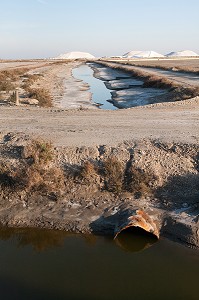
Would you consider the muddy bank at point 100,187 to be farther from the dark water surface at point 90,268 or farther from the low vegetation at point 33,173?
the dark water surface at point 90,268

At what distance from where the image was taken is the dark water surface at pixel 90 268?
918cm

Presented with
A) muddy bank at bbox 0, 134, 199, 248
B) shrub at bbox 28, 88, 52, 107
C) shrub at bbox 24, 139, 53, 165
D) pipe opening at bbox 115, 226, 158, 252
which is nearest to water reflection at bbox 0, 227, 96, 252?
muddy bank at bbox 0, 134, 199, 248

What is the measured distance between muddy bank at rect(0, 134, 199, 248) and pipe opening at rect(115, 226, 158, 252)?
30cm

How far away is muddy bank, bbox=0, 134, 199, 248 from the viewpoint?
12.4 metres

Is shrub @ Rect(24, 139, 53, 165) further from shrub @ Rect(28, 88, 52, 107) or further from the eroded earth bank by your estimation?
shrub @ Rect(28, 88, 52, 107)

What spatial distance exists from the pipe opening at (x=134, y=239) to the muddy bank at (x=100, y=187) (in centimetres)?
30

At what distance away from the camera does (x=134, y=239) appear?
11789 mm

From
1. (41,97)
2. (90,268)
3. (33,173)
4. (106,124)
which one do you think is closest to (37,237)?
(33,173)

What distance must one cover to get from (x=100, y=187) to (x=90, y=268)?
4.02m

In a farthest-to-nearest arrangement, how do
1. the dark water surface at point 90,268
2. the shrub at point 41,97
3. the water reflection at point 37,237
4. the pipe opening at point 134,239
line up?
1. the shrub at point 41,97
2. the water reflection at point 37,237
3. the pipe opening at point 134,239
4. the dark water surface at point 90,268

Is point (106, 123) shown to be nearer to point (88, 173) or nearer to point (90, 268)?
point (88, 173)

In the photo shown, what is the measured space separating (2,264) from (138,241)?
166 inches

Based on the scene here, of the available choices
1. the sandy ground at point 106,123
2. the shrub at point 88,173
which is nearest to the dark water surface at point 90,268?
the shrub at point 88,173

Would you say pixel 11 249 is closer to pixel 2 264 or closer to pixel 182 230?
pixel 2 264
